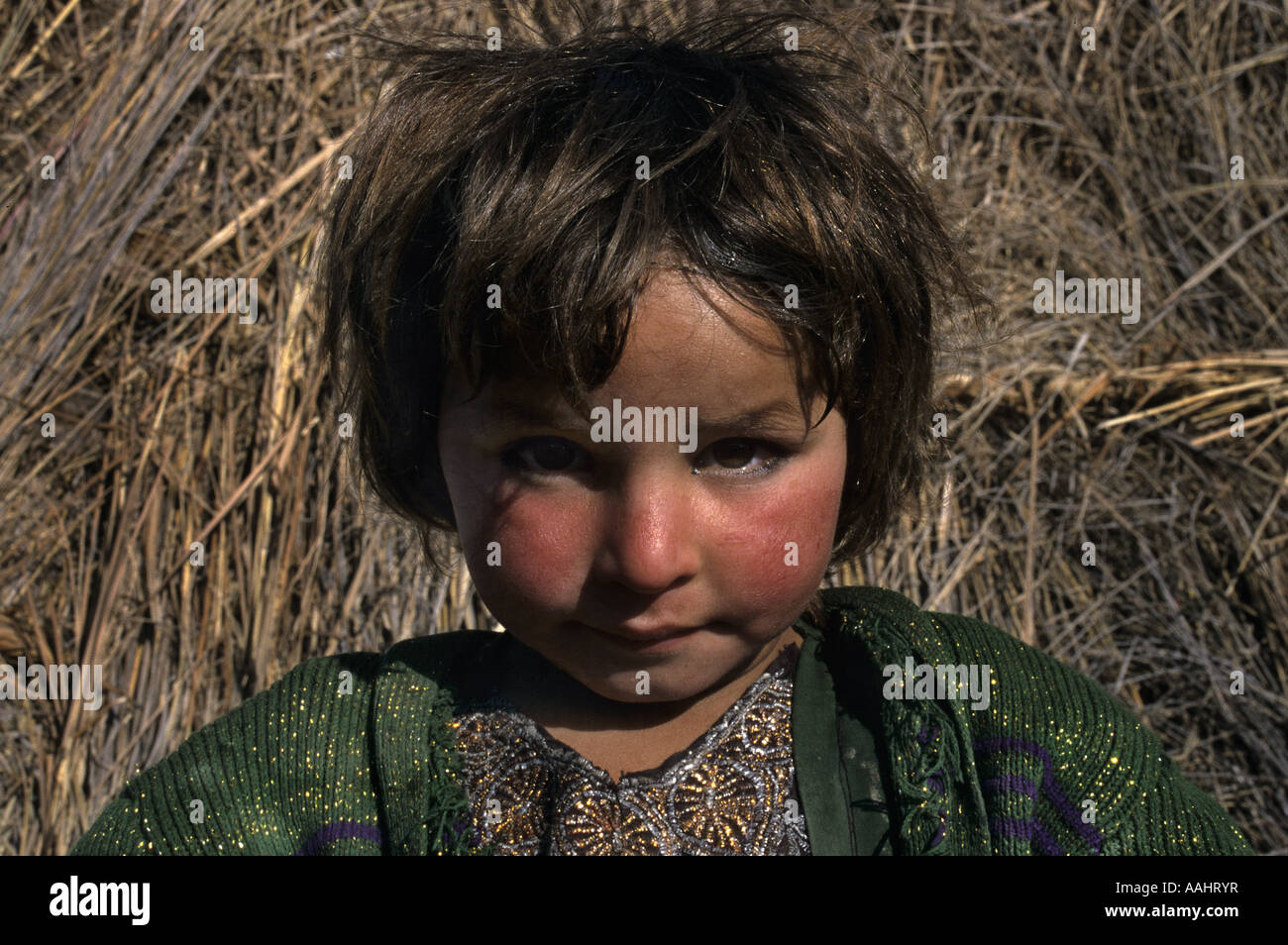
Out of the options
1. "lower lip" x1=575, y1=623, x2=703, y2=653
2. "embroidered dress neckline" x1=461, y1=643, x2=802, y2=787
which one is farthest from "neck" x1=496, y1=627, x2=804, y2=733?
"lower lip" x1=575, y1=623, x2=703, y2=653

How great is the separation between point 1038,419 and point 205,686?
5.75 ft

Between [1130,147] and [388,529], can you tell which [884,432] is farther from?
[1130,147]

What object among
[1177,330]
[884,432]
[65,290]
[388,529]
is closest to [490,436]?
[884,432]

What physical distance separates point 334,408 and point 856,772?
143 cm

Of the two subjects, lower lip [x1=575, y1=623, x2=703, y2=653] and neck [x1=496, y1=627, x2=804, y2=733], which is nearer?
lower lip [x1=575, y1=623, x2=703, y2=653]

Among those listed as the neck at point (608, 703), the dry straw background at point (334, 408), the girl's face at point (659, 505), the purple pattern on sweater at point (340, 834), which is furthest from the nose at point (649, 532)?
the dry straw background at point (334, 408)

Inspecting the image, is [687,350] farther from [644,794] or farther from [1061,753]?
[1061,753]

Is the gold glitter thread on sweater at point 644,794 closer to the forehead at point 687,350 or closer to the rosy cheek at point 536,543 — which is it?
the rosy cheek at point 536,543

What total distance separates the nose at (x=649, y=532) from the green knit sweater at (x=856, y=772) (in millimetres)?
296

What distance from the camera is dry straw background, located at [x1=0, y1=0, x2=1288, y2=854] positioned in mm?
2281

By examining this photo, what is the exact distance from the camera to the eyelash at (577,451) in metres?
1.10

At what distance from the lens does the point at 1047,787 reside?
119 centimetres

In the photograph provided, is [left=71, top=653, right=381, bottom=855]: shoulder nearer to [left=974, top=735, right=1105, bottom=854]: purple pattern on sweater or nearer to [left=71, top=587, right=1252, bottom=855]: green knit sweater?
[left=71, top=587, right=1252, bottom=855]: green knit sweater

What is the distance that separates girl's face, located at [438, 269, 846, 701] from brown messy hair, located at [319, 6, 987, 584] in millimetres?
32
